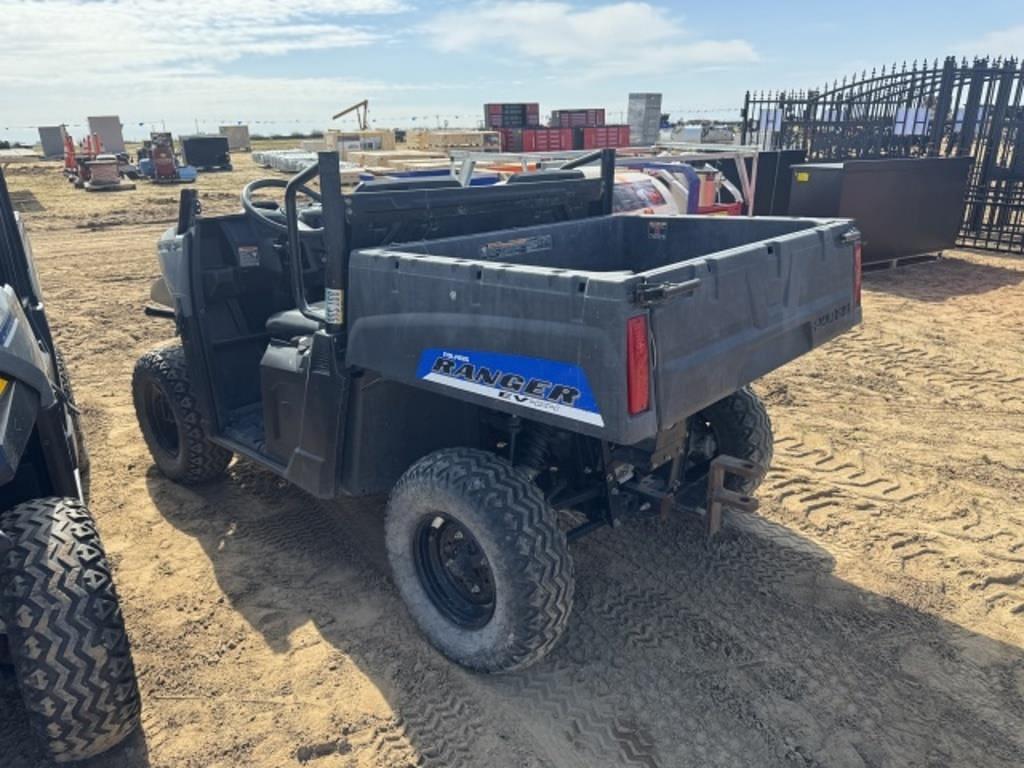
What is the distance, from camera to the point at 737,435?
12.4 feet

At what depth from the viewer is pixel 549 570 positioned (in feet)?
8.99

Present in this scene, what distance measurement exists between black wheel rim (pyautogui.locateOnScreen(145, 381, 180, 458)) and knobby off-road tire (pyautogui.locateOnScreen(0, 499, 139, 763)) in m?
1.99

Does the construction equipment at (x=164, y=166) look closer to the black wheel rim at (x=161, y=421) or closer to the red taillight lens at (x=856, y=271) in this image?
the black wheel rim at (x=161, y=421)

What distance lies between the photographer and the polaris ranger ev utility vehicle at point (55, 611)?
2381 millimetres

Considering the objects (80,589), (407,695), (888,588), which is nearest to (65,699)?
(80,589)

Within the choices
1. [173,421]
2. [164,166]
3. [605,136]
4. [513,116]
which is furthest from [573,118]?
[173,421]

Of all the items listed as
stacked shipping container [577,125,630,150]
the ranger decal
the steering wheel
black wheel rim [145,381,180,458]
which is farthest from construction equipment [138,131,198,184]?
the ranger decal

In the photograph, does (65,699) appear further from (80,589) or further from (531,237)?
(531,237)

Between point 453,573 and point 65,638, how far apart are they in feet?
4.52

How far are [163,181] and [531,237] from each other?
25805 millimetres

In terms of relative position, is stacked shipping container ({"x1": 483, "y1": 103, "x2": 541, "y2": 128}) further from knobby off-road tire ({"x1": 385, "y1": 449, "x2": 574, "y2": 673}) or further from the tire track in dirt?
knobby off-road tire ({"x1": 385, "y1": 449, "x2": 574, "y2": 673})

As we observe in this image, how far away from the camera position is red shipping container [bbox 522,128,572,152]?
2428 centimetres

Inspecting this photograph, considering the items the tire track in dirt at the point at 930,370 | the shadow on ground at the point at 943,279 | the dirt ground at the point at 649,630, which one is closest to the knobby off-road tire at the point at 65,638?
the dirt ground at the point at 649,630

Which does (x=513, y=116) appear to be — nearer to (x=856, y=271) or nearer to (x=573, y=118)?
(x=573, y=118)
